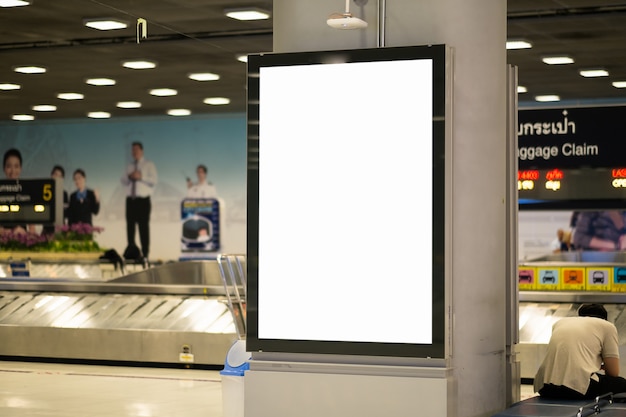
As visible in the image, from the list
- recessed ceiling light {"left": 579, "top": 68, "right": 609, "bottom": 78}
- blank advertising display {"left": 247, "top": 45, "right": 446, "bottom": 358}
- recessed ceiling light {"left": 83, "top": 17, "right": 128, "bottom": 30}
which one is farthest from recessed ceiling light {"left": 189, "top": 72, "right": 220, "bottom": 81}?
blank advertising display {"left": 247, "top": 45, "right": 446, "bottom": 358}

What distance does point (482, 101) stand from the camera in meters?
7.46

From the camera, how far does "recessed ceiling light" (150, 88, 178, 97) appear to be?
20383 mm

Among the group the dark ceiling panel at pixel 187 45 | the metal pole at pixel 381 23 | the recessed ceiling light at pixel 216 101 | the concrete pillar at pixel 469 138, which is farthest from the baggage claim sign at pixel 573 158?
the recessed ceiling light at pixel 216 101

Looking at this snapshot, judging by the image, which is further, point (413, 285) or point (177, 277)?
point (177, 277)

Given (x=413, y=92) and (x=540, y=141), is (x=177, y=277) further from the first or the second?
(x=413, y=92)

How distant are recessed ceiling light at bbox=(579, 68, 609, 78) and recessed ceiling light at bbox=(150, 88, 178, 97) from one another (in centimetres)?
736

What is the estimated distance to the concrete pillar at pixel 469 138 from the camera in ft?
24.0

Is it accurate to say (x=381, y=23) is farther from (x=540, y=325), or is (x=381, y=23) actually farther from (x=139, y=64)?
(x=139, y=64)

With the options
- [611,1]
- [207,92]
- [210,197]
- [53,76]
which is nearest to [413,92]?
[611,1]

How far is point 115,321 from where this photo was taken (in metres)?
15.8

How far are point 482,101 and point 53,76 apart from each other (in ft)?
39.5

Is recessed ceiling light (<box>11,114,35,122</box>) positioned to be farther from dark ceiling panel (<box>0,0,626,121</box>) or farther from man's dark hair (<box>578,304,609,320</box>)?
man's dark hair (<box>578,304,609,320</box>)

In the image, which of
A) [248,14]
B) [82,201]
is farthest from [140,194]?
[248,14]

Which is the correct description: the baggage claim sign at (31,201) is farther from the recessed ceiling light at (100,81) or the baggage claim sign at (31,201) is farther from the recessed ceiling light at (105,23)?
the recessed ceiling light at (105,23)
